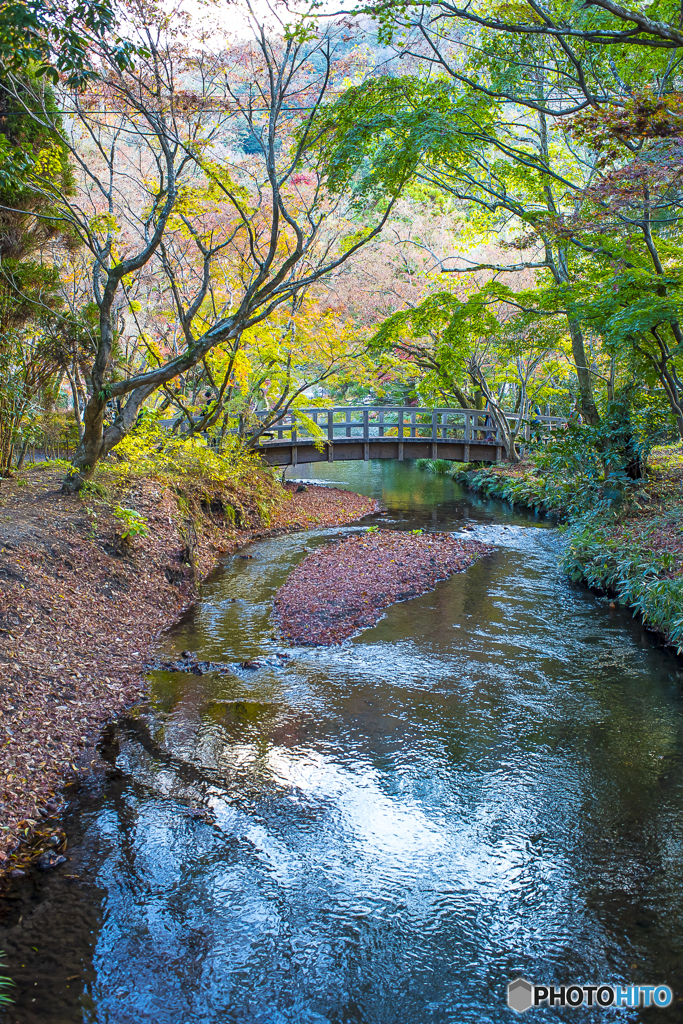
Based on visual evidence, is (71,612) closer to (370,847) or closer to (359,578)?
(370,847)

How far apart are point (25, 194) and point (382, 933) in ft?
34.3

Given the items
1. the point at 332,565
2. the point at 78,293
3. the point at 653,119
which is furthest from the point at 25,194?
the point at 653,119

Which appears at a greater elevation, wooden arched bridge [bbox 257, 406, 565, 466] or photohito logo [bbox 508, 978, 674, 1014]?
wooden arched bridge [bbox 257, 406, 565, 466]

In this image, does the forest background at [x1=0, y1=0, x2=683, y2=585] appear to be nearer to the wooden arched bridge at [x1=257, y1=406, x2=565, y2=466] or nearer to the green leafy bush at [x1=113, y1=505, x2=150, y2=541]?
the green leafy bush at [x1=113, y1=505, x2=150, y2=541]

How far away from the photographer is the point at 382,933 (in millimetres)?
3867

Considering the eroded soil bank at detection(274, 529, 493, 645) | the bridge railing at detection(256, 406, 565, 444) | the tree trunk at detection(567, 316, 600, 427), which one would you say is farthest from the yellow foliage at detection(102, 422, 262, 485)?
the tree trunk at detection(567, 316, 600, 427)

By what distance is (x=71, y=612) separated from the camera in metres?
7.26

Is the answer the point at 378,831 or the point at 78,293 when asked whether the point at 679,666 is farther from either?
the point at 78,293

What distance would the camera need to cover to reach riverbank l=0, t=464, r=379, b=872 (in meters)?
4.99

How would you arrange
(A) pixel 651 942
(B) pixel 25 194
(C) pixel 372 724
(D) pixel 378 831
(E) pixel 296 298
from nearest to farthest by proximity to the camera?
(A) pixel 651 942, (D) pixel 378 831, (C) pixel 372 724, (B) pixel 25 194, (E) pixel 296 298

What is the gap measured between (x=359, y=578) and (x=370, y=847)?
6153 mm

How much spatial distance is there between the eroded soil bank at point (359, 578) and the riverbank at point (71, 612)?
1742mm

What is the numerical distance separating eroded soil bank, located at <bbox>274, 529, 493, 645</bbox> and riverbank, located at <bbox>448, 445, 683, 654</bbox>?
2.18 metres

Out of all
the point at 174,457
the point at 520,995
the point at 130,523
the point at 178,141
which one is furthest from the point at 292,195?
the point at 520,995
